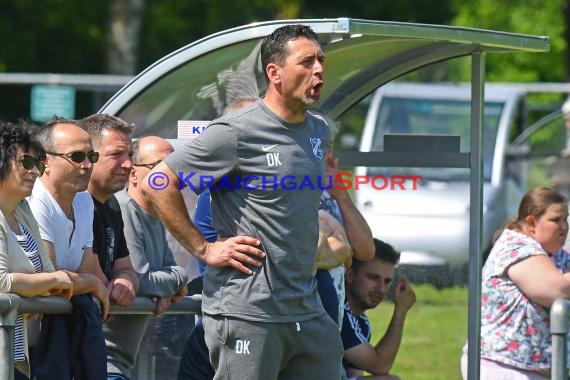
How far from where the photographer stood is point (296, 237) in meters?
5.09

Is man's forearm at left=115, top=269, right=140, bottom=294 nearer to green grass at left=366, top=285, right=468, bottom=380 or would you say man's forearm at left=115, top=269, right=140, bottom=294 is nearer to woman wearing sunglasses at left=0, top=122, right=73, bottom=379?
woman wearing sunglasses at left=0, top=122, right=73, bottom=379

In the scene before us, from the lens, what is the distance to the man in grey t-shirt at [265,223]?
16.6ft

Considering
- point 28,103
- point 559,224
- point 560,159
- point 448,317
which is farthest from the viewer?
point 28,103

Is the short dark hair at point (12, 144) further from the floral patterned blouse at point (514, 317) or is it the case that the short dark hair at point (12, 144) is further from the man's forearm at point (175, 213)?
the floral patterned blouse at point (514, 317)

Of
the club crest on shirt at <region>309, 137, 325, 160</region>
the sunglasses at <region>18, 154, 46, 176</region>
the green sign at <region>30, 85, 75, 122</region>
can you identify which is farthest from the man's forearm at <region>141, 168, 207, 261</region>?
the green sign at <region>30, 85, 75, 122</region>

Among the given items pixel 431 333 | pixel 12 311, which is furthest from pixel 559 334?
pixel 431 333

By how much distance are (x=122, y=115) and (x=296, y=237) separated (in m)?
1.70

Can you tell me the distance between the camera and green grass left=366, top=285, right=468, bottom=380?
7.74 m

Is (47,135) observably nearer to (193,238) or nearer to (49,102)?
(193,238)

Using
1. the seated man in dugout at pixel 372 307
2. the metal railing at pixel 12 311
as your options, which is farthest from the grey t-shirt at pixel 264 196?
the seated man in dugout at pixel 372 307

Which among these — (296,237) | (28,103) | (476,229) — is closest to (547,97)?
(28,103)

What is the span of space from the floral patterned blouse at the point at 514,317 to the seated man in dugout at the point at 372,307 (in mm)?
491

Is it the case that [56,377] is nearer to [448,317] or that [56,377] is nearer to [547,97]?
[448,317]

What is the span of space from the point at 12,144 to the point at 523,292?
3.12m
